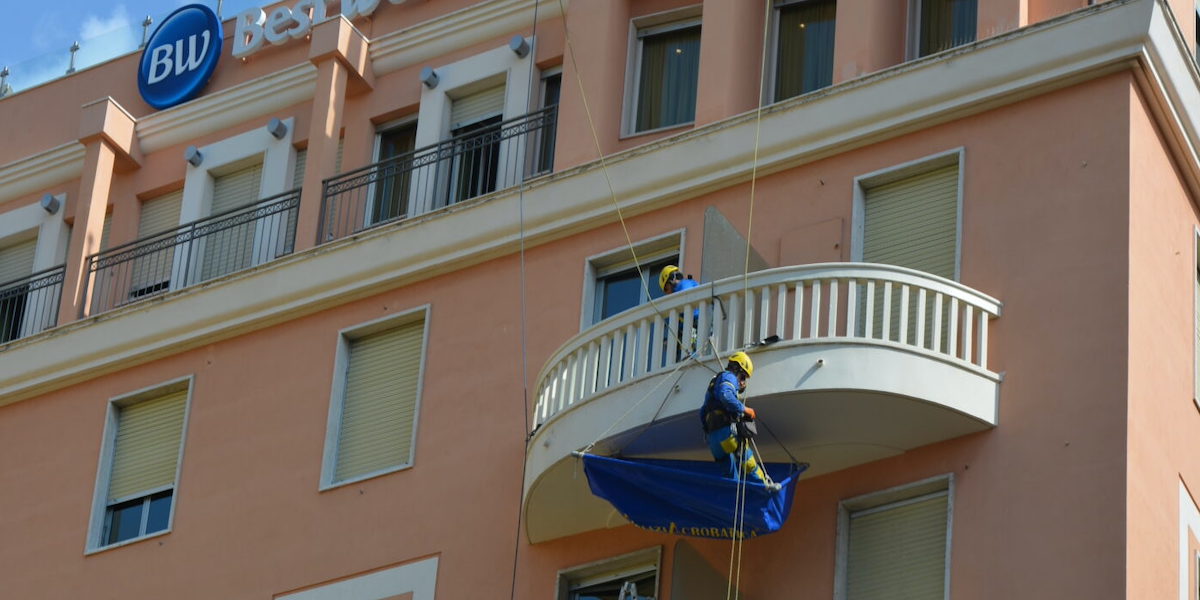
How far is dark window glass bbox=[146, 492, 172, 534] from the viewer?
2805cm

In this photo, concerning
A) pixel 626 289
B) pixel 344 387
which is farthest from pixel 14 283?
pixel 626 289

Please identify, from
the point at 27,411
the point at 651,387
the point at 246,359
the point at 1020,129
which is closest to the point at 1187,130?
the point at 1020,129

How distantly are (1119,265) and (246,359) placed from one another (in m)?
10.6

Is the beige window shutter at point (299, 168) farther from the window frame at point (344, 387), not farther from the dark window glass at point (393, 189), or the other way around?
the window frame at point (344, 387)

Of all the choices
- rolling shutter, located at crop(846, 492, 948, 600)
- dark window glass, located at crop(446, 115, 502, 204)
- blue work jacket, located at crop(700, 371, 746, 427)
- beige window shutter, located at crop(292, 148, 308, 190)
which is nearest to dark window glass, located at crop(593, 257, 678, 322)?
dark window glass, located at crop(446, 115, 502, 204)

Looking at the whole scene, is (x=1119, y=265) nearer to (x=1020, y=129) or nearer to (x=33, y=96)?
(x=1020, y=129)

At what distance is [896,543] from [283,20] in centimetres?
1206

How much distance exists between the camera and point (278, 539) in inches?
1054

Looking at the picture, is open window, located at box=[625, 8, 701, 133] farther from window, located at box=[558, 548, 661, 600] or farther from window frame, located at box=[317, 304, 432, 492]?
window, located at box=[558, 548, 661, 600]

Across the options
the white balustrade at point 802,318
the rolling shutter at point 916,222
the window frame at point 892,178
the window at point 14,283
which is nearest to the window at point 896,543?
the white balustrade at point 802,318

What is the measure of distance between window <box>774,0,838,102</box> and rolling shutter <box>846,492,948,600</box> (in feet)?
18.7

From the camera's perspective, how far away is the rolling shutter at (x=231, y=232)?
2992 centimetres

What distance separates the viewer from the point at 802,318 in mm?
23125

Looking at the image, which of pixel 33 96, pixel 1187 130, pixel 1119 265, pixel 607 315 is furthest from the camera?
pixel 33 96
